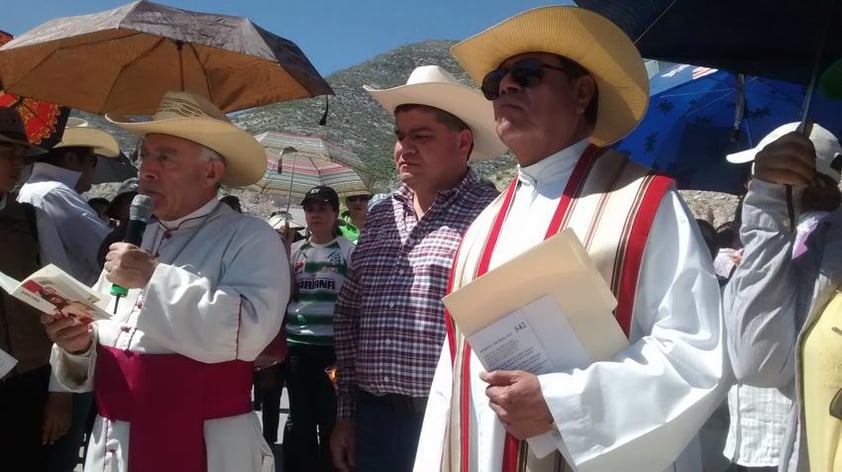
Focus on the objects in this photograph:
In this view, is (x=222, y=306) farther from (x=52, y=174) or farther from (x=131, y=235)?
(x=52, y=174)

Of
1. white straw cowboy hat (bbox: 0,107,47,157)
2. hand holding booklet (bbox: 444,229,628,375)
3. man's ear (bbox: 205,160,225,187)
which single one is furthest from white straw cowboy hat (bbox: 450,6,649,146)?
white straw cowboy hat (bbox: 0,107,47,157)

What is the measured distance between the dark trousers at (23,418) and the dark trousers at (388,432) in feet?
5.58

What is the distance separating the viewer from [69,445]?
3691mm

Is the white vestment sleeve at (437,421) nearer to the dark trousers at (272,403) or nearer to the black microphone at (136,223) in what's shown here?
the black microphone at (136,223)

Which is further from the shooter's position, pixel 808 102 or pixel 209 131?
pixel 209 131

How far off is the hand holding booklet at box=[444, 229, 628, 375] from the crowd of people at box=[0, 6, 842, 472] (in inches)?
2.4


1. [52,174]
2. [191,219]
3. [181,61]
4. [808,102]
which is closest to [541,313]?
[808,102]

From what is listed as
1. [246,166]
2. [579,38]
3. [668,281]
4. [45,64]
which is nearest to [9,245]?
[45,64]

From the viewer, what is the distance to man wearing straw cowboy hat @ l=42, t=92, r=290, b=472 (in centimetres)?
245

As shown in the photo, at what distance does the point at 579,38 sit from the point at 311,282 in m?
3.61

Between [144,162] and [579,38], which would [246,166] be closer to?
[144,162]

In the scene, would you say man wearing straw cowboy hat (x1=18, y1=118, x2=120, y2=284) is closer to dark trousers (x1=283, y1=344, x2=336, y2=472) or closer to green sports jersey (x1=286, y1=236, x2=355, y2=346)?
green sports jersey (x1=286, y1=236, x2=355, y2=346)

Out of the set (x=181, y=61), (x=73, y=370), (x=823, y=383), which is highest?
(x=181, y=61)

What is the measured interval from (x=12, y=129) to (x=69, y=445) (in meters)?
1.63
